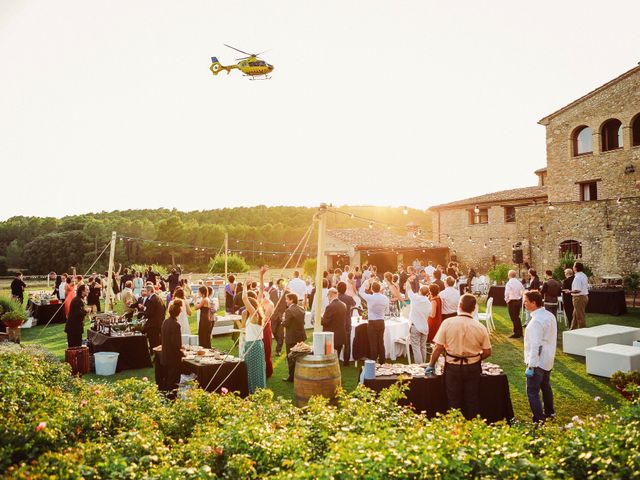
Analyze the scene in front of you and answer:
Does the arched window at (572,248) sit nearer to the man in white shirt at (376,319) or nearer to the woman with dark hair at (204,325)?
the man in white shirt at (376,319)

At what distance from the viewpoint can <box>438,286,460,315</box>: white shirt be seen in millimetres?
8945

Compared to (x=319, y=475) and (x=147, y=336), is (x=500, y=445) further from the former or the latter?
(x=147, y=336)

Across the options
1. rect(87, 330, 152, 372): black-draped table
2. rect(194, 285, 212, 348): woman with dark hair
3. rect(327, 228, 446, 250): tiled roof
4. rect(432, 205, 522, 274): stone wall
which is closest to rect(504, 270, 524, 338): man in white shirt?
rect(194, 285, 212, 348): woman with dark hair

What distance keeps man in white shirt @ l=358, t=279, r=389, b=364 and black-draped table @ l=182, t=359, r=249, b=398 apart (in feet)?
8.66

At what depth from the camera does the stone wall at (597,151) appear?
21469mm

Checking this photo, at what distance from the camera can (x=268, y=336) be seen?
845 centimetres

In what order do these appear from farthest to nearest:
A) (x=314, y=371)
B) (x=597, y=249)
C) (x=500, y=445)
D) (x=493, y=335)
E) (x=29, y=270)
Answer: (x=29, y=270)
(x=597, y=249)
(x=493, y=335)
(x=314, y=371)
(x=500, y=445)

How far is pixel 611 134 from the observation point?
22.7 meters

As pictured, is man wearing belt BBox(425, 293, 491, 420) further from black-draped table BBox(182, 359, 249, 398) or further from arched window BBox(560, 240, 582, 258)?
arched window BBox(560, 240, 582, 258)

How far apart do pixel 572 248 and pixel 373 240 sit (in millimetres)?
15565

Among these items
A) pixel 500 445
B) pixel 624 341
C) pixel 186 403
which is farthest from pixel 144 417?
pixel 624 341

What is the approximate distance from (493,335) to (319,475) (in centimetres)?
1058

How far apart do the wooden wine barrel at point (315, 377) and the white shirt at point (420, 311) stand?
2.42m

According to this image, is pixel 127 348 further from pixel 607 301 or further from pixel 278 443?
pixel 607 301
